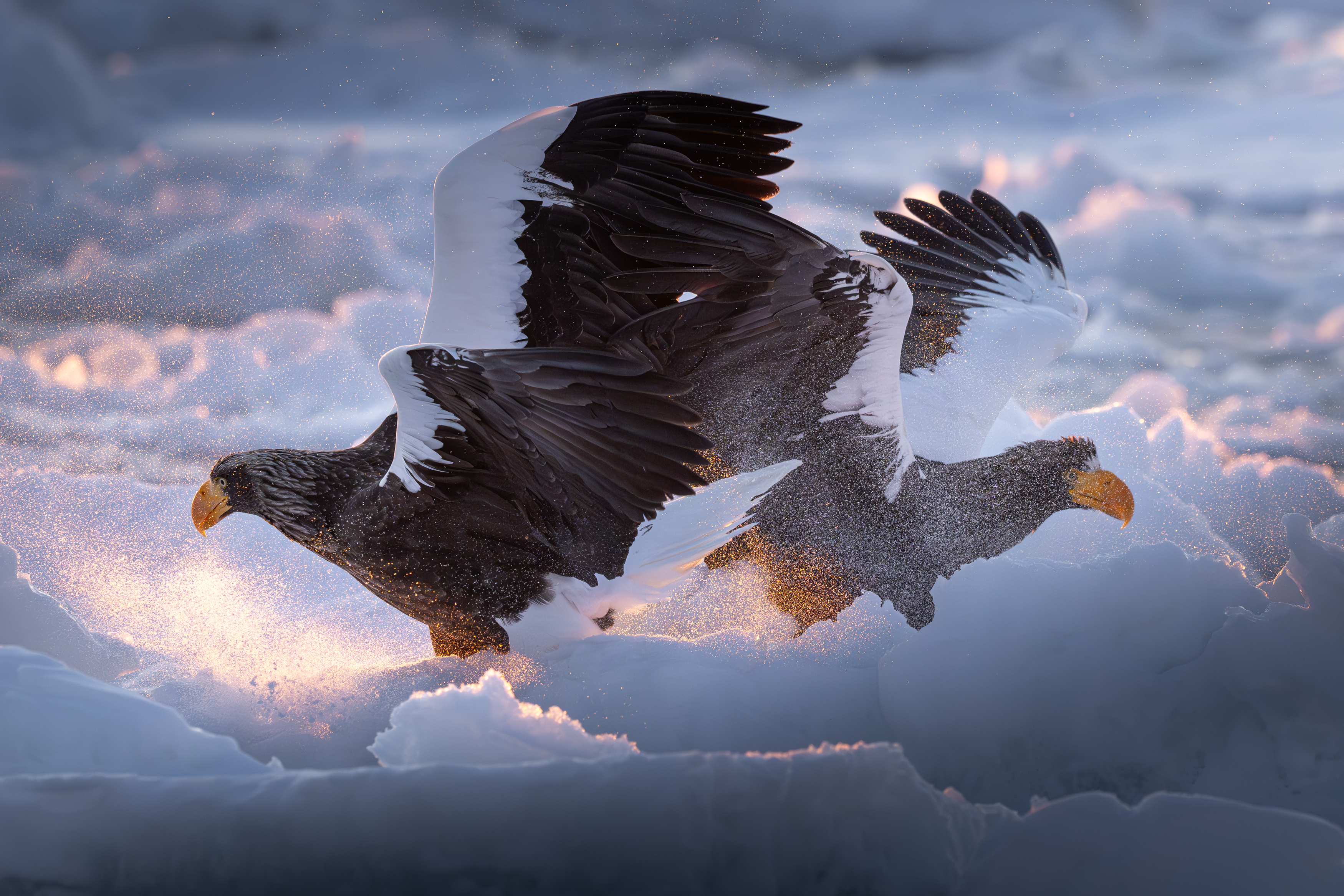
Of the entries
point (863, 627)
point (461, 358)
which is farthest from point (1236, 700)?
point (461, 358)

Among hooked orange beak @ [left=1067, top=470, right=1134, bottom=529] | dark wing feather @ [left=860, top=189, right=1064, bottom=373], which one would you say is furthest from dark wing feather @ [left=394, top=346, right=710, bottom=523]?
dark wing feather @ [left=860, top=189, right=1064, bottom=373]

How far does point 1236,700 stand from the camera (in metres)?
3.13

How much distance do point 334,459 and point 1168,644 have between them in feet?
14.4

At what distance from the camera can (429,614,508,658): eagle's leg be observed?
3947 mm

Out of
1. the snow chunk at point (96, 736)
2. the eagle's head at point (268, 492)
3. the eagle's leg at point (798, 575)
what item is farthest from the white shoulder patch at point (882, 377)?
the snow chunk at point (96, 736)

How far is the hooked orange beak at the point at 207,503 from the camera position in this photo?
12.8ft

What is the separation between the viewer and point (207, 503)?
12.8 feet

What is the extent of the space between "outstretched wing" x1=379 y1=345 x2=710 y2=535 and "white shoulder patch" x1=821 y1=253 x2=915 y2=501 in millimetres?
1282

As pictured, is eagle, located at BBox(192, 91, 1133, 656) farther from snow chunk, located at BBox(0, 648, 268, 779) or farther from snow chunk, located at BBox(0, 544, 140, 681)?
snow chunk, located at BBox(0, 544, 140, 681)

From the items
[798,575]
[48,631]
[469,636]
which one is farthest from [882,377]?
[48,631]

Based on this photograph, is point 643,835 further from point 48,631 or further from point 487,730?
point 48,631

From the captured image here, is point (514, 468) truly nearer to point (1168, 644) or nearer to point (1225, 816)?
point (1225, 816)

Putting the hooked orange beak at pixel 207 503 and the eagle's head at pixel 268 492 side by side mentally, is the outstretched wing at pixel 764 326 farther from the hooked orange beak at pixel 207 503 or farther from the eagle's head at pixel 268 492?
the hooked orange beak at pixel 207 503

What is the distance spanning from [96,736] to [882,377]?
3.88 m
